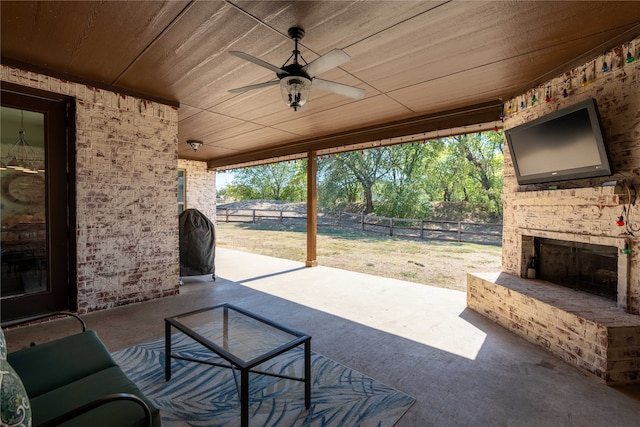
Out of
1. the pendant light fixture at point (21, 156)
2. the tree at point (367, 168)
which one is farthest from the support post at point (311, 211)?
the tree at point (367, 168)

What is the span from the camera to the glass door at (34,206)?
3.11 metres

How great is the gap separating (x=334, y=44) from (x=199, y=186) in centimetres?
771

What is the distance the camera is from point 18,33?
8.11 ft

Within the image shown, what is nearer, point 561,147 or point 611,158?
point 611,158

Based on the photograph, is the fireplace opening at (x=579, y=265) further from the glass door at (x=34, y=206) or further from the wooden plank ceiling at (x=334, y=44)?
the glass door at (x=34, y=206)

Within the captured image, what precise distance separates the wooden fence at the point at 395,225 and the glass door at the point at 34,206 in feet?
32.8

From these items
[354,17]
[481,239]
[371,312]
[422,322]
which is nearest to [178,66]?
[354,17]

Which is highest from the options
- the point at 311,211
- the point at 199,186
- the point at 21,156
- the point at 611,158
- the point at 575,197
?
the point at 199,186

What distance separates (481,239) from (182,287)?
9429mm

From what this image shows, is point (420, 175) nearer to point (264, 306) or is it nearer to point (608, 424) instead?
point (264, 306)

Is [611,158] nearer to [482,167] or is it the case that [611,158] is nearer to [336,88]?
[336,88]

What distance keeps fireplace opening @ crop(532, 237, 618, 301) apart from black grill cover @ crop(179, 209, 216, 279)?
4.81 m

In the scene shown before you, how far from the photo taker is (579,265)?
3.13 m

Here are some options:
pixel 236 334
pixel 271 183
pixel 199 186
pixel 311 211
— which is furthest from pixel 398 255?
pixel 271 183
